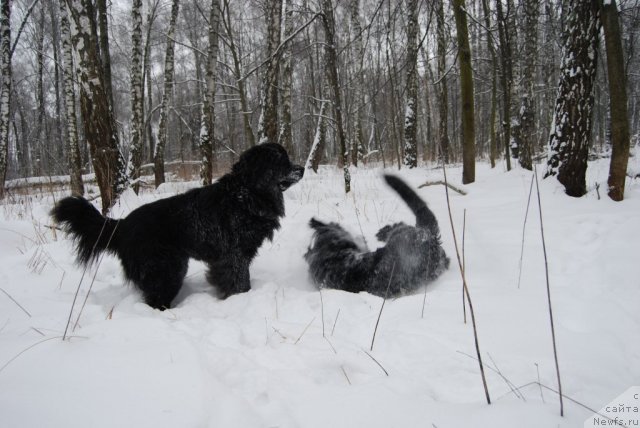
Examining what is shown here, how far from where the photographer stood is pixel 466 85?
571 cm

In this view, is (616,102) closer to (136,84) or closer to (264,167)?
(264,167)

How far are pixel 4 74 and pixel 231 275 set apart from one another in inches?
435

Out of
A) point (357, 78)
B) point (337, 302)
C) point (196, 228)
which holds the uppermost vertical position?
point (357, 78)

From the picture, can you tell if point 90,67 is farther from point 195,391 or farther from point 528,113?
point 528,113

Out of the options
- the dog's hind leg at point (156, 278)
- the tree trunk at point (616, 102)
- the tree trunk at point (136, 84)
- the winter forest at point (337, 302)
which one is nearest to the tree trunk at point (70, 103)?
the tree trunk at point (136, 84)

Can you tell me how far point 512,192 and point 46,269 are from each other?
5.59 m

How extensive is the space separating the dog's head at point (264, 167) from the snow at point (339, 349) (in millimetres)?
953

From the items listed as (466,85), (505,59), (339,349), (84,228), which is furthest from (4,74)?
(505,59)

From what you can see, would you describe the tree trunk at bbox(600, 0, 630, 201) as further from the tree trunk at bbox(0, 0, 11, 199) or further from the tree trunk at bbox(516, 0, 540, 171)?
the tree trunk at bbox(0, 0, 11, 199)

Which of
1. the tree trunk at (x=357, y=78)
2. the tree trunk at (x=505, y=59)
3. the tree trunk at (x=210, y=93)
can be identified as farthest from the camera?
the tree trunk at (x=357, y=78)

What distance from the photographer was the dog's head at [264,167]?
9.86 feet

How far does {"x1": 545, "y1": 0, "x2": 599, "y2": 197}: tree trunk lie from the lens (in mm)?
3734

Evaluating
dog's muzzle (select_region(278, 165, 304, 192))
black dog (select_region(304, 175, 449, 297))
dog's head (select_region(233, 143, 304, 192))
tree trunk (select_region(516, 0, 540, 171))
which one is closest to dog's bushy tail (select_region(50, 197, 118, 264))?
dog's head (select_region(233, 143, 304, 192))

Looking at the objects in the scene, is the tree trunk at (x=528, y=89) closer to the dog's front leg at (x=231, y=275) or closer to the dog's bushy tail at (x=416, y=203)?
the dog's bushy tail at (x=416, y=203)
